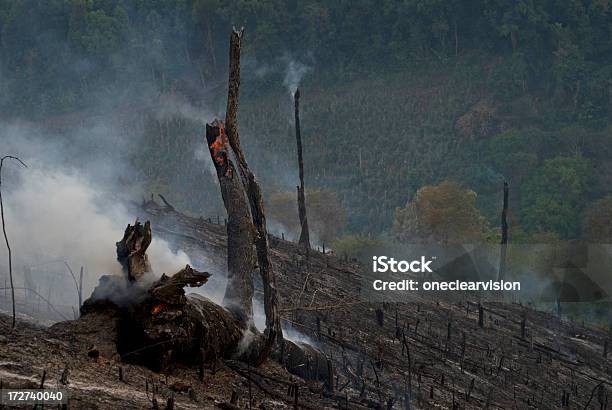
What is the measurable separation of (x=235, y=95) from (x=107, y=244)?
12.1 feet

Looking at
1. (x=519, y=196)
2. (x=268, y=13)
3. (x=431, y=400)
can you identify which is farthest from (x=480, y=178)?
(x=431, y=400)

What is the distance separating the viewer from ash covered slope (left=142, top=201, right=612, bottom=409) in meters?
19.7

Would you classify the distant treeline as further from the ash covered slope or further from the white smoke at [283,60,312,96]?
the ash covered slope

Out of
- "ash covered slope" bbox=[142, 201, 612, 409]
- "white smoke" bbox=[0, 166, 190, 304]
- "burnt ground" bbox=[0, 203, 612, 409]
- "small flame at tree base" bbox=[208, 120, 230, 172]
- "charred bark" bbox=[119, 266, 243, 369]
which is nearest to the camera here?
"burnt ground" bbox=[0, 203, 612, 409]

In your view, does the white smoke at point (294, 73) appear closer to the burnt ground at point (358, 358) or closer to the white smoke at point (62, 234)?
the burnt ground at point (358, 358)

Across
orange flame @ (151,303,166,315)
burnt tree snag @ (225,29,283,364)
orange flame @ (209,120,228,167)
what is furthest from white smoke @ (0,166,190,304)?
orange flame @ (151,303,166,315)

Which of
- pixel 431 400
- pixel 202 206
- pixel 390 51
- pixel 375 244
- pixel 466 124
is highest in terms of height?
pixel 390 51

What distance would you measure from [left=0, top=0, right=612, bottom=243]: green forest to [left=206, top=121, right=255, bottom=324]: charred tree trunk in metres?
53.0

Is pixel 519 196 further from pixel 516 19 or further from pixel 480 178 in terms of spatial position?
pixel 516 19

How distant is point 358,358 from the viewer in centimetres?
2053

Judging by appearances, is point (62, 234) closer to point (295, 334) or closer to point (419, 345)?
point (295, 334)

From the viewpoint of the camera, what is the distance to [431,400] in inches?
748

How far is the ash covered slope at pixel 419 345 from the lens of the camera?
64.5ft

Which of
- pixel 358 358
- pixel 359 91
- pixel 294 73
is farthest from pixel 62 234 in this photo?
pixel 294 73
